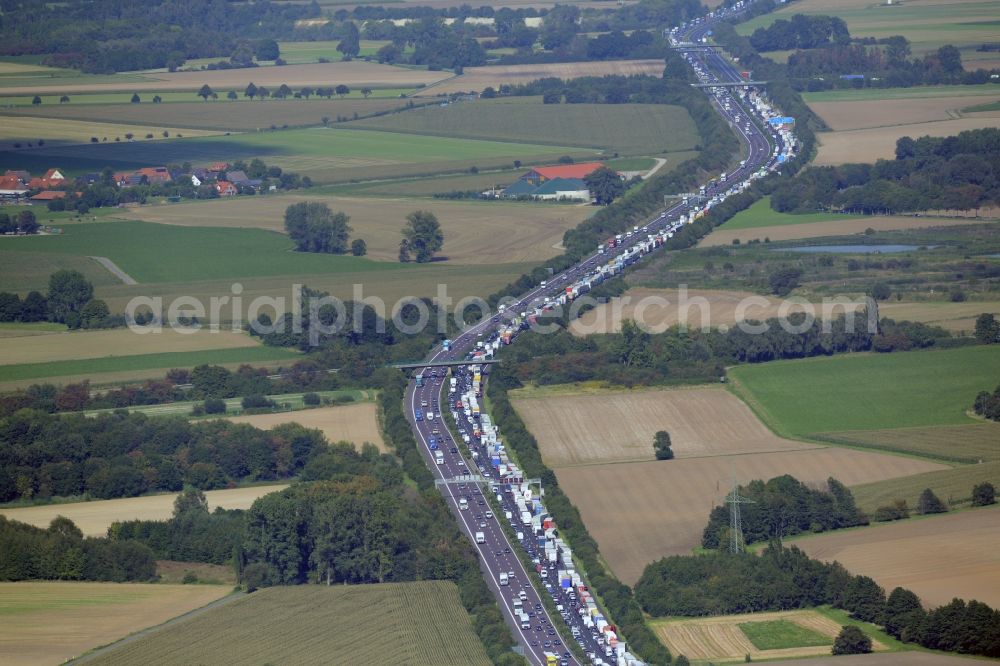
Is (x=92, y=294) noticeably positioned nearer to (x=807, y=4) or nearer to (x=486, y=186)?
(x=486, y=186)

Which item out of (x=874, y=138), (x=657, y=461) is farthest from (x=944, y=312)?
(x=874, y=138)

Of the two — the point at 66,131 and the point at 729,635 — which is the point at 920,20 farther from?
the point at 729,635

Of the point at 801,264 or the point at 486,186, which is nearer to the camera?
the point at 801,264

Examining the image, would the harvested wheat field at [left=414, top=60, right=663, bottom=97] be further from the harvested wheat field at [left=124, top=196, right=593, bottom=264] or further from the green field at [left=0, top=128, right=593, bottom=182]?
the harvested wheat field at [left=124, top=196, right=593, bottom=264]

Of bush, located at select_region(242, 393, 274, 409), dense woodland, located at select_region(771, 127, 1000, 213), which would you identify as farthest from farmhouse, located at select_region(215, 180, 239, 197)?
bush, located at select_region(242, 393, 274, 409)

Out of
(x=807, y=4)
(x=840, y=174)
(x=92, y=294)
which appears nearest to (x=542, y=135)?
(x=840, y=174)

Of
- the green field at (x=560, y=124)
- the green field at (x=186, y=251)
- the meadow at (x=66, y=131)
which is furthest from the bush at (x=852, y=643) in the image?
the meadow at (x=66, y=131)

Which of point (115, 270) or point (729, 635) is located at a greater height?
point (115, 270)
